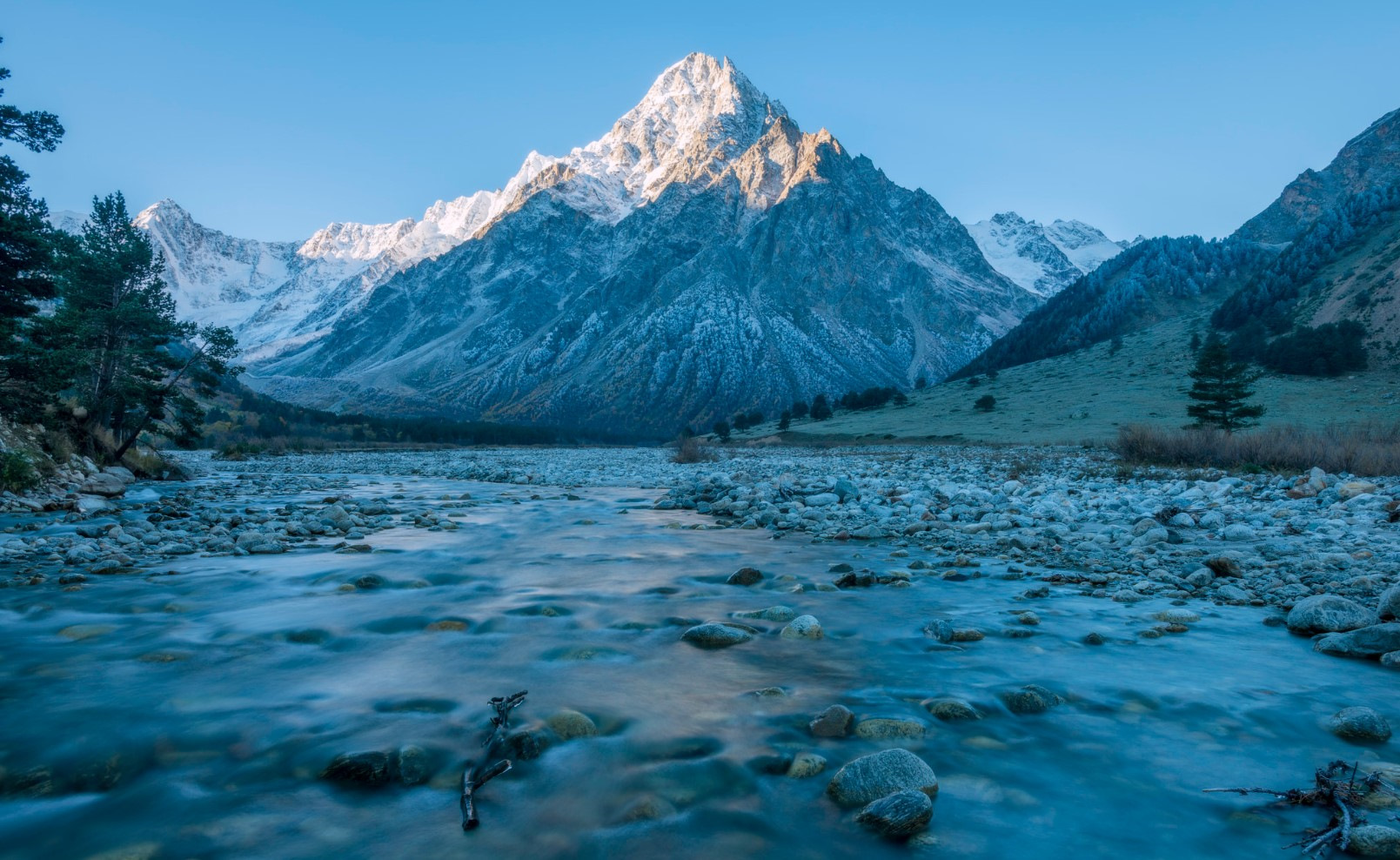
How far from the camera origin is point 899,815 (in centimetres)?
344

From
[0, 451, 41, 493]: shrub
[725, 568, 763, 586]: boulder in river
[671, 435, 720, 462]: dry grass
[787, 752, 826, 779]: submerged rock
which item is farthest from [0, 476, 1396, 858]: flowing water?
[671, 435, 720, 462]: dry grass

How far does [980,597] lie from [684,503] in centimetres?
1199

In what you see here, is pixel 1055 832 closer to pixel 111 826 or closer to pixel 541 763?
pixel 541 763

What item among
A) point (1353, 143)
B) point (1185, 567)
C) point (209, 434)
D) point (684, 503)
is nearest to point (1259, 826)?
point (1185, 567)

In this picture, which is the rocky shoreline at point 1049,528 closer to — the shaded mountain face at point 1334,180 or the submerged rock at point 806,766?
the submerged rock at point 806,766

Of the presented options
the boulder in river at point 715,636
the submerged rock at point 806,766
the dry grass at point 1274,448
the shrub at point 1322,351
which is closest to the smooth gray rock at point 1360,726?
the submerged rock at point 806,766

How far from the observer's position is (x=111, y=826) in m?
3.54

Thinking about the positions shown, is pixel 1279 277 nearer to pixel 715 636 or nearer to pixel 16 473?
pixel 715 636

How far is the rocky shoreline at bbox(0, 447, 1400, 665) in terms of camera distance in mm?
7816

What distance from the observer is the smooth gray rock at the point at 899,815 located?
3426mm

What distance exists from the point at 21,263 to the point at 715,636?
26.8m

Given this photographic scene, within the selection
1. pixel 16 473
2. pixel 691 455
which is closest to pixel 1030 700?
pixel 16 473

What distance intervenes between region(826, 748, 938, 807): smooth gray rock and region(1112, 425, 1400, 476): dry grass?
19119 millimetres

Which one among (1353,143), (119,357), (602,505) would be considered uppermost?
(1353,143)
